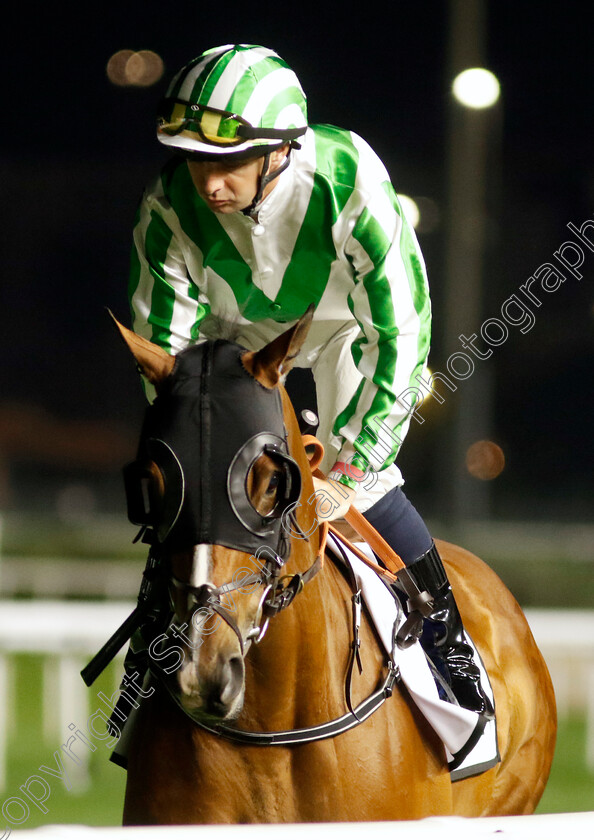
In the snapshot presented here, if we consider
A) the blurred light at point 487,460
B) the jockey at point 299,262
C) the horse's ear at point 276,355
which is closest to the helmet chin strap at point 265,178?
the jockey at point 299,262

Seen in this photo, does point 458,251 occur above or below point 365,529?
above

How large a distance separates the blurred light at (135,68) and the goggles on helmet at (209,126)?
38.0 ft

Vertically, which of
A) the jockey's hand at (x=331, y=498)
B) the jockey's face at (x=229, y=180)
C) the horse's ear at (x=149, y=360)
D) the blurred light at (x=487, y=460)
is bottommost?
the blurred light at (x=487, y=460)

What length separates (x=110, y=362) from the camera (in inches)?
525

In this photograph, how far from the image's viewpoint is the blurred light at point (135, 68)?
496 inches

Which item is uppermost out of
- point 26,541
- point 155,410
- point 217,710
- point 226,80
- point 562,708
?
point 226,80

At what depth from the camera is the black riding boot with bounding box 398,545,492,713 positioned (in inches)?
80.3

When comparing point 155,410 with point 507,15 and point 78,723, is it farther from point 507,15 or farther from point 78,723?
point 507,15

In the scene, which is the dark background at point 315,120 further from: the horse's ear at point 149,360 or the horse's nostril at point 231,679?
the horse's nostril at point 231,679

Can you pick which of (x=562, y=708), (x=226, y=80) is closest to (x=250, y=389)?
(x=226, y=80)

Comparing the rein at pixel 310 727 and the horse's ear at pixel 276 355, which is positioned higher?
the horse's ear at pixel 276 355

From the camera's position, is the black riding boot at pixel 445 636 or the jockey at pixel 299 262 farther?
the black riding boot at pixel 445 636

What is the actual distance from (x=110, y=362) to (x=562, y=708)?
9040 mm

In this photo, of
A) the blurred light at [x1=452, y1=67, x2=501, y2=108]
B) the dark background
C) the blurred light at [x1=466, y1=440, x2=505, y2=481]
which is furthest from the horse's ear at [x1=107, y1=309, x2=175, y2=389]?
the dark background
